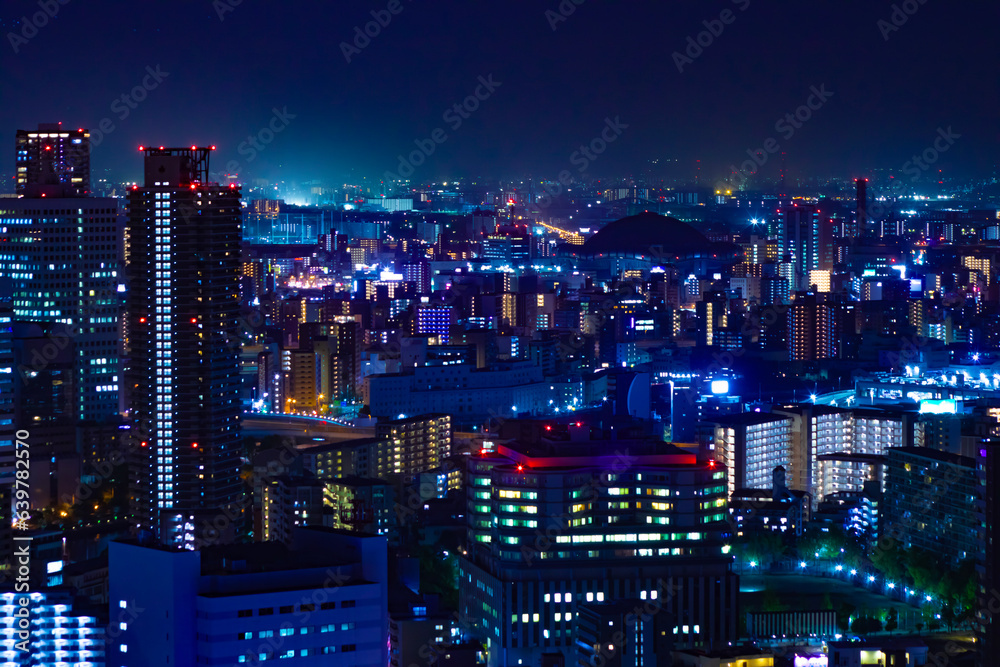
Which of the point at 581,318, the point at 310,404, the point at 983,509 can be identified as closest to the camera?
the point at 983,509

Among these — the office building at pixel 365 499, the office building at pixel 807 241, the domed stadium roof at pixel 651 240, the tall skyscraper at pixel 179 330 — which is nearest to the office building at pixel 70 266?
the tall skyscraper at pixel 179 330

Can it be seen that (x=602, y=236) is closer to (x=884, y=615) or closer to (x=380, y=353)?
(x=380, y=353)

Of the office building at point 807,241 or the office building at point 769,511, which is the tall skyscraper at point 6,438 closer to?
the office building at point 769,511

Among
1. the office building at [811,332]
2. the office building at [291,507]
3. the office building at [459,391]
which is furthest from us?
the office building at [811,332]

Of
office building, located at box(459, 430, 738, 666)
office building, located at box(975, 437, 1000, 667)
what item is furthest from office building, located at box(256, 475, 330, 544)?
office building, located at box(975, 437, 1000, 667)

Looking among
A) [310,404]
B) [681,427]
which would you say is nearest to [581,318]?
[310,404]

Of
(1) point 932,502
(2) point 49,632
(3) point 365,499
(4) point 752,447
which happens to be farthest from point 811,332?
(2) point 49,632
